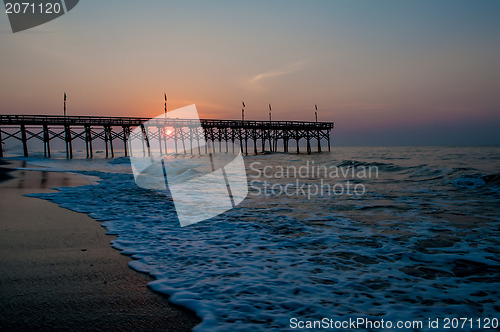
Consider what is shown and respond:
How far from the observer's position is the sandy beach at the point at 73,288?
215 centimetres

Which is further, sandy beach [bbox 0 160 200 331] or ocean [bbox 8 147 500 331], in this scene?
ocean [bbox 8 147 500 331]

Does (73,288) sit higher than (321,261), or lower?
higher

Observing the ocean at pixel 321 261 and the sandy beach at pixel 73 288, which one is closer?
the sandy beach at pixel 73 288

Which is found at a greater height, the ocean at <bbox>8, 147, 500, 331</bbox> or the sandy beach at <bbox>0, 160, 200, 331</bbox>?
the sandy beach at <bbox>0, 160, 200, 331</bbox>

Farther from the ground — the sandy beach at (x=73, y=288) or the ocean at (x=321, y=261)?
the sandy beach at (x=73, y=288)

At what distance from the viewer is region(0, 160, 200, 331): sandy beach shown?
2.15 m

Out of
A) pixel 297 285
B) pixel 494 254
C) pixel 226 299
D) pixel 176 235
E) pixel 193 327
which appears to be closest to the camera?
pixel 193 327

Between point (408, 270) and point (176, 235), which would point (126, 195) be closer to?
point (176, 235)

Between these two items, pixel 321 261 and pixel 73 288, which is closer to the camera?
pixel 73 288

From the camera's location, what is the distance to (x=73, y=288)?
8.92 ft

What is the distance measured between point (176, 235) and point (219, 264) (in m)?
1.64

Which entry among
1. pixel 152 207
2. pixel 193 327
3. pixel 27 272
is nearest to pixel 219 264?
pixel 193 327

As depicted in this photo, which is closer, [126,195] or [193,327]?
[193,327]

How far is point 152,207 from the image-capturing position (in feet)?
25.0
